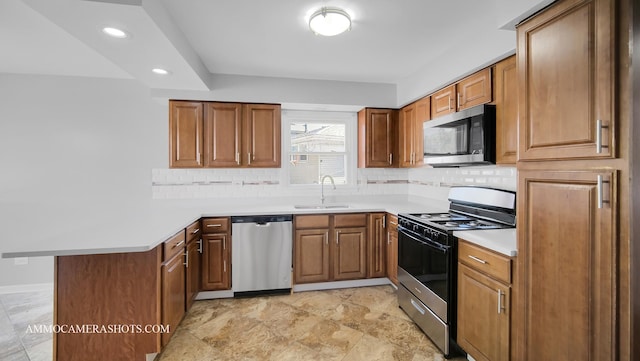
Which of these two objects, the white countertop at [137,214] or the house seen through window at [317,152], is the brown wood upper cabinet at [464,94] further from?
the house seen through window at [317,152]

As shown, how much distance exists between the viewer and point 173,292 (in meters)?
2.22

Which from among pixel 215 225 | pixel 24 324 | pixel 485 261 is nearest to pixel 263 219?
pixel 215 225

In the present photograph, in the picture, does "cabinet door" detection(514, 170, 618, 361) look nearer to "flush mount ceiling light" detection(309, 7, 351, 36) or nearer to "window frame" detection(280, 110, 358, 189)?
"flush mount ceiling light" detection(309, 7, 351, 36)

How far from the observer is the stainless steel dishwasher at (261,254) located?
3033 millimetres

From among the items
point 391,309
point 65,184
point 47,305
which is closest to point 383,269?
point 391,309

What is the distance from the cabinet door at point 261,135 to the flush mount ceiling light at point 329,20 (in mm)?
1488

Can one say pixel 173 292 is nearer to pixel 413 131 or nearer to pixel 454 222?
pixel 454 222

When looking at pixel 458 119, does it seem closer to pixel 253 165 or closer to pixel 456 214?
pixel 456 214

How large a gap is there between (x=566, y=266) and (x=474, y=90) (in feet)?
5.12

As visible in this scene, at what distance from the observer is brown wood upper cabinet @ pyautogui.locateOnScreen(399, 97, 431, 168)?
315 centimetres

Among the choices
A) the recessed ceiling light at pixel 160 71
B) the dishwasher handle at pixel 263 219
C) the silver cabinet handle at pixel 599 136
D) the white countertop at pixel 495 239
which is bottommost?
the dishwasher handle at pixel 263 219

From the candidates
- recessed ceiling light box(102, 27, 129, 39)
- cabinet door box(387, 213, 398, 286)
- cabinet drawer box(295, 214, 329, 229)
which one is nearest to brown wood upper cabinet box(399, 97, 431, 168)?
cabinet door box(387, 213, 398, 286)

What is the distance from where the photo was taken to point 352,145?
3.93m

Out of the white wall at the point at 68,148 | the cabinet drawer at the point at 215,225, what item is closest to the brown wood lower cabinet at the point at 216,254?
the cabinet drawer at the point at 215,225
